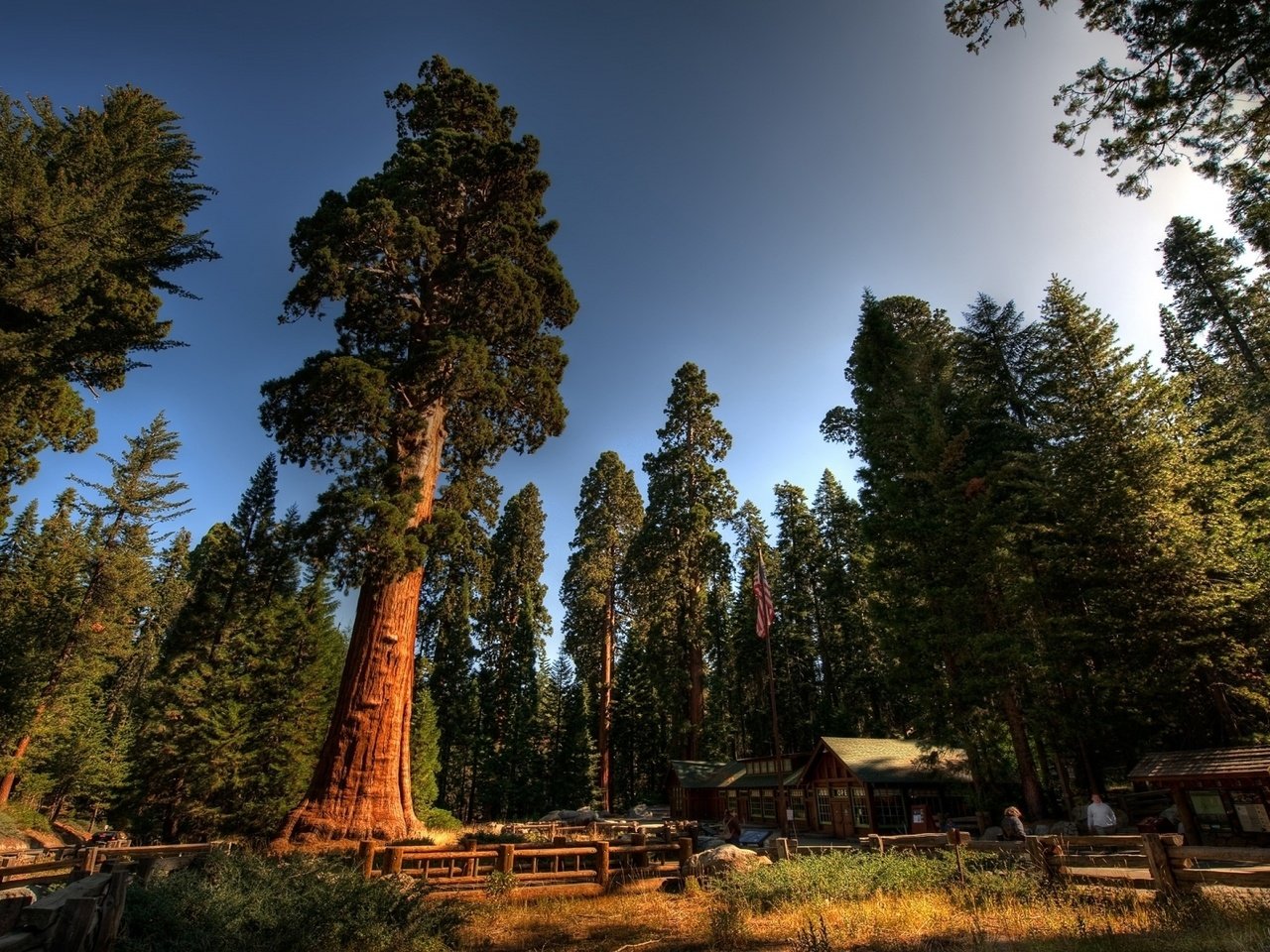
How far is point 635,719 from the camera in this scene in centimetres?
4862

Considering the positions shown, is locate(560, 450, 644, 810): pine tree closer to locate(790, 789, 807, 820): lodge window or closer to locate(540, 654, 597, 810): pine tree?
locate(540, 654, 597, 810): pine tree

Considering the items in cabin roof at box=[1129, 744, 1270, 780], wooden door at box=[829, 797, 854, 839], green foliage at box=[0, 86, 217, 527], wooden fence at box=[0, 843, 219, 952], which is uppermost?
green foliage at box=[0, 86, 217, 527]

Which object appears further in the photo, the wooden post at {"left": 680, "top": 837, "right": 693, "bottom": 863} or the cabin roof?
the cabin roof

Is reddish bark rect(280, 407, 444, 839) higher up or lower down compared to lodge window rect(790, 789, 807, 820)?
higher up

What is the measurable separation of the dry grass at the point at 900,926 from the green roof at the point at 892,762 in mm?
16291

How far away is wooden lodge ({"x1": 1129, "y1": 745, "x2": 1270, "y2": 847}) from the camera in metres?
13.1

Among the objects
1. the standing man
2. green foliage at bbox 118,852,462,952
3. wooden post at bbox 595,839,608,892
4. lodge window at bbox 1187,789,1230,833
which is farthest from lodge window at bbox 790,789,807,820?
green foliage at bbox 118,852,462,952

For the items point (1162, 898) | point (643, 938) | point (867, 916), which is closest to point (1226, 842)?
point (1162, 898)

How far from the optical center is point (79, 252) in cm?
1530

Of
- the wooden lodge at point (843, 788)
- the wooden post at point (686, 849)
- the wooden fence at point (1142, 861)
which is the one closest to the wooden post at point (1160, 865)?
the wooden fence at point (1142, 861)

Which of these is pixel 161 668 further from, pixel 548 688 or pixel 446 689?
pixel 548 688

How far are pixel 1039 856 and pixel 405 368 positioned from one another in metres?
16.6

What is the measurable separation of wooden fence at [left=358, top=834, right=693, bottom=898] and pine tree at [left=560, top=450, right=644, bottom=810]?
23.4 m

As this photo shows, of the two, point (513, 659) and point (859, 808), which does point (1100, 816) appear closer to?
point (859, 808)
